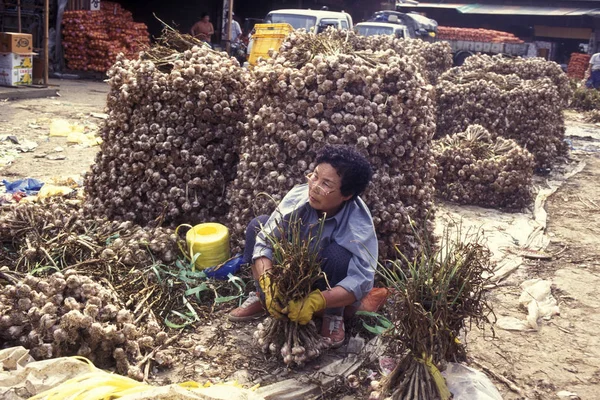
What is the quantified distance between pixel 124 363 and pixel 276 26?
1052 centimetres

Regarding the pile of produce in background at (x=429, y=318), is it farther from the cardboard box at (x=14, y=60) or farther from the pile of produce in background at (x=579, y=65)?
the pile of produce in background at (x=579, y=65)

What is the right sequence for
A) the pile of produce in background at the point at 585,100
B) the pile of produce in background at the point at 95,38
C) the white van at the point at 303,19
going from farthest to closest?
the pile of produce in background at the point at 585,100, the pile of produce in background at the point at 95,38, the white van at the point at 303,19

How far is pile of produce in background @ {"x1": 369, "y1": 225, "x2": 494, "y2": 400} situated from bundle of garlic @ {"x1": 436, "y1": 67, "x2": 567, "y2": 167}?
555cm

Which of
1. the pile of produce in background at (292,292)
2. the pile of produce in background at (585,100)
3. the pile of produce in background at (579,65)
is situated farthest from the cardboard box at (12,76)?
the pile of produce in background at (579,65)

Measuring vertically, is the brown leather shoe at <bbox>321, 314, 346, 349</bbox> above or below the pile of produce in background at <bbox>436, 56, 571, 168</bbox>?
below

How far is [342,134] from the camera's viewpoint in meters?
3.66

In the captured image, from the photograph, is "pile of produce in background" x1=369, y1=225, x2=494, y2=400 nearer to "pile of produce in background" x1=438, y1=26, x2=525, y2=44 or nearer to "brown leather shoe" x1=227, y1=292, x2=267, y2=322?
"brown leather shoe" x1=227, y1=292, x2=267, y2=322

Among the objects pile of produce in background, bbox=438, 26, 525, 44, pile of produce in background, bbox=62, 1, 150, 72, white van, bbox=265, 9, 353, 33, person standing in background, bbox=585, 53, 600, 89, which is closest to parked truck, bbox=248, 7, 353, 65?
white van, bbox=265, 9, 353, 33

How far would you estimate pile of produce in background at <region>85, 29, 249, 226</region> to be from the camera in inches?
161

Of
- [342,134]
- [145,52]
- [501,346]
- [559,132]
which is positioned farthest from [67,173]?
[559,132]

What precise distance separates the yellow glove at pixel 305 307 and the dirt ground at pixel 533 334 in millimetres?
284

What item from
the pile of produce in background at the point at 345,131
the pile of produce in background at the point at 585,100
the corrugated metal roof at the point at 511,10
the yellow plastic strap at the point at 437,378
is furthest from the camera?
the corrugated metal roof at the point at 511,10

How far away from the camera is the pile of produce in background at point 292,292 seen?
274cm

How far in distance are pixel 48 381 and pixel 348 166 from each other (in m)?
1.67
